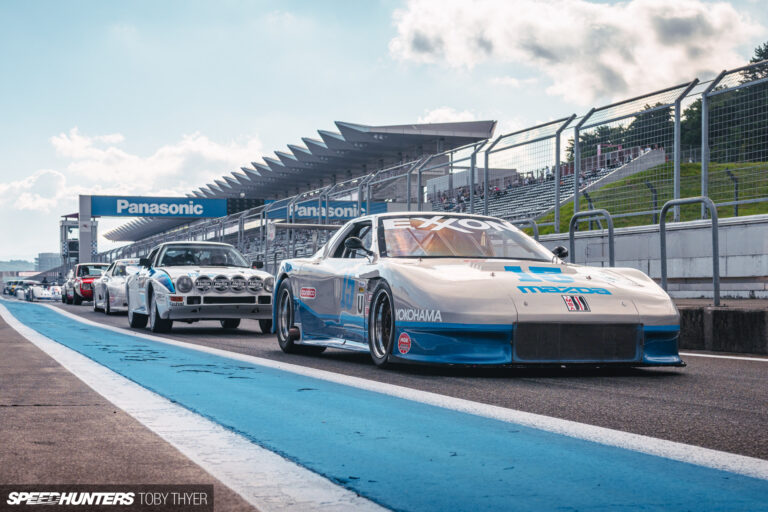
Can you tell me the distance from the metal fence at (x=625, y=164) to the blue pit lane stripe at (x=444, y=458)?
29.3ft

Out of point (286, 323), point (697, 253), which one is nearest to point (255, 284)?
point (286, 323)

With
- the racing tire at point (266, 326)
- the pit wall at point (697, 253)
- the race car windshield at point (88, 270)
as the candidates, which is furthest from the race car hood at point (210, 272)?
the race car windshield at point (88, 270)

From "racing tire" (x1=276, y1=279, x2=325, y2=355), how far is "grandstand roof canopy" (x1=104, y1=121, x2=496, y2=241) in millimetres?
46635

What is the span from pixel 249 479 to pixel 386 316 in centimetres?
404

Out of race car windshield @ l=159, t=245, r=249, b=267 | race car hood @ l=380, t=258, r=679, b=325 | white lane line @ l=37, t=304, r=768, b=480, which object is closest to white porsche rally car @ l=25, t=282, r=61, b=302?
race car windshield @ l=159, t=245, r=249, b=267

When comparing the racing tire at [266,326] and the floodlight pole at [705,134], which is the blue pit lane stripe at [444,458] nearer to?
the racing tire at [266,326]

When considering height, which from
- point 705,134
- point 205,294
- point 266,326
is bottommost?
point 266,326

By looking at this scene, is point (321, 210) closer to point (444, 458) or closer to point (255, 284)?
point (255, 284)

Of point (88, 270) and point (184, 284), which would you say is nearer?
point (184, 284)

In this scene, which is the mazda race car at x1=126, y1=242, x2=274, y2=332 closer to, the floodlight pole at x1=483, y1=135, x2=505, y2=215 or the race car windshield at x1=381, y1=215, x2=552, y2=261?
the race car windshield at x1=381, y1=215, x2=552, y2=261

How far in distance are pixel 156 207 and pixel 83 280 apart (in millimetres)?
27094

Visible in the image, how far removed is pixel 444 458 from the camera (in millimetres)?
3770

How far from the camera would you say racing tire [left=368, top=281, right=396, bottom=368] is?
7.29 meters

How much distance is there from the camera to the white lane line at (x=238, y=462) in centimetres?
309
